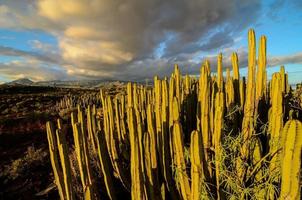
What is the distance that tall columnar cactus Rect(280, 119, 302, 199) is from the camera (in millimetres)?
2021

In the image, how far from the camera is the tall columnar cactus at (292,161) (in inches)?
79.6

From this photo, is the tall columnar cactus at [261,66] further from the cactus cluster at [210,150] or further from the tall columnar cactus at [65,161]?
the tall columnar cactus at [65,161]

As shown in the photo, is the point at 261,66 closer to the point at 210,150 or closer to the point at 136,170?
the point at 210,150

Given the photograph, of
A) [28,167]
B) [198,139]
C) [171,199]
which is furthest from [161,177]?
[28,167]

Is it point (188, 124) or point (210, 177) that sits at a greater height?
point (188, 124)

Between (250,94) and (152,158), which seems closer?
(152,158)

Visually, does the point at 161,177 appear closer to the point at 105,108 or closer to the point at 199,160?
the point at 199,160

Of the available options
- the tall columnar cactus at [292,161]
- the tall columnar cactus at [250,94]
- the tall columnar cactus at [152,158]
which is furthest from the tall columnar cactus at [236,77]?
the tall columnar cactus at [292,161]

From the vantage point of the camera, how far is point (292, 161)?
79.7 inches

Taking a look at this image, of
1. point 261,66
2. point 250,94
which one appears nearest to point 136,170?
point 250,94

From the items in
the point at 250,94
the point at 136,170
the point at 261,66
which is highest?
the point at 261,66

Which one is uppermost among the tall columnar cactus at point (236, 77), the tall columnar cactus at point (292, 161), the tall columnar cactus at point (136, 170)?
the tall columnar cactus at point (236, 77)

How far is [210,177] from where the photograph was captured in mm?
3346

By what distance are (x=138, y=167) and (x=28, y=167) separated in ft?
20.0
